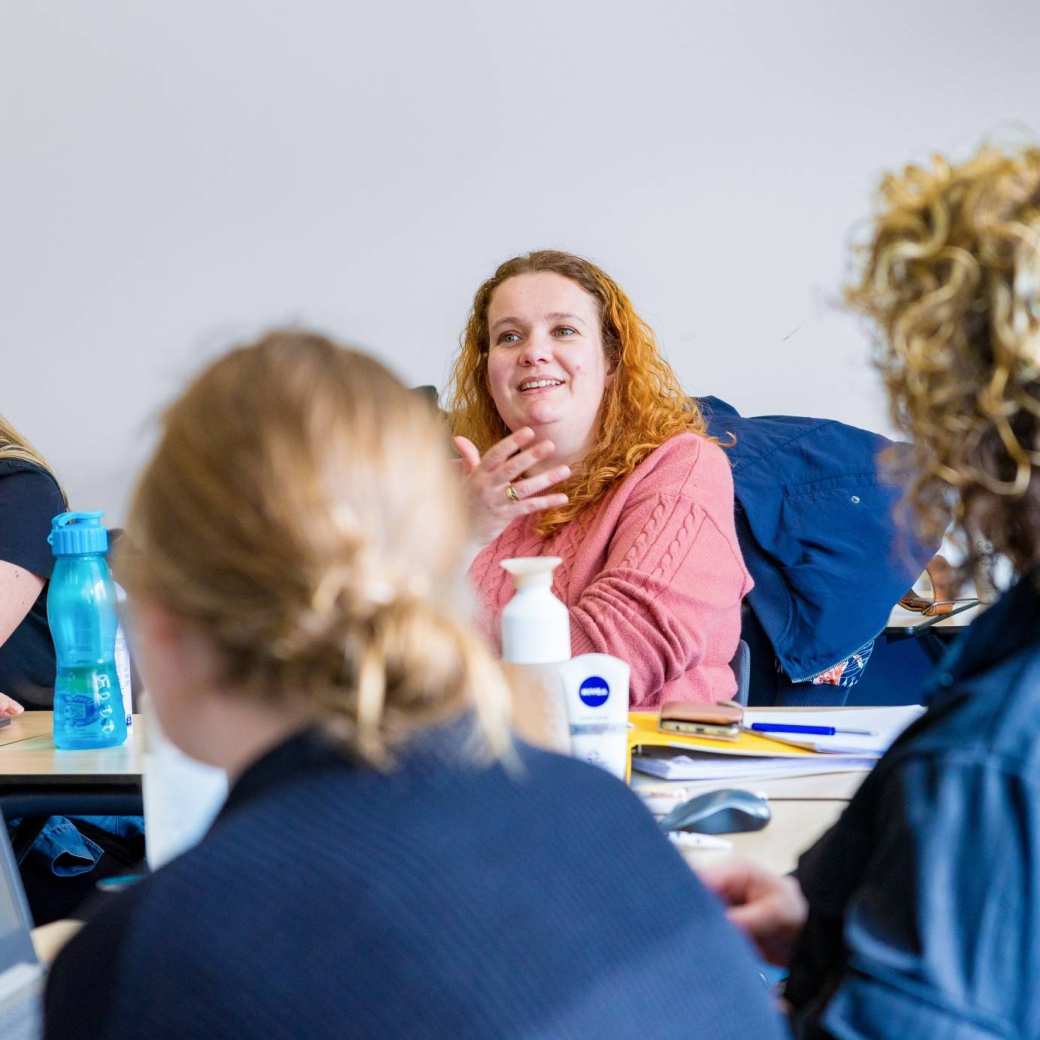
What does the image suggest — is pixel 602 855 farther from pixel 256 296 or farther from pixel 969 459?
pixel 256 296

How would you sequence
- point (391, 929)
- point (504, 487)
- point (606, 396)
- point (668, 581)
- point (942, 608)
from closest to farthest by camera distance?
point (391, 929), point (668, 581), point (504, 487), point (606, 396), point (942, 608)

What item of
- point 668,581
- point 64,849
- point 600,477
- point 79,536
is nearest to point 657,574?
point 668,581

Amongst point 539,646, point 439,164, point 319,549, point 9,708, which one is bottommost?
point 9,708

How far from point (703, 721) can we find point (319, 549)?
37.6 inches

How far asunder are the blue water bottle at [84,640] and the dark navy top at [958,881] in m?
1.15

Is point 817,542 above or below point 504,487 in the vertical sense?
below

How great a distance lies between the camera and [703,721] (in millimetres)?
1432

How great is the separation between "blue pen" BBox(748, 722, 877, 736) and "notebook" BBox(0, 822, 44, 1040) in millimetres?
869

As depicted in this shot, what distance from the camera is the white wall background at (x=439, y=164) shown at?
2961 mm

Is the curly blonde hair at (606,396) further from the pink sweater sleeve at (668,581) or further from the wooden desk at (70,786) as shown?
the wooden desk at (70,786)

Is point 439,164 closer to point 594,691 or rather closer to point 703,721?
point 703,721

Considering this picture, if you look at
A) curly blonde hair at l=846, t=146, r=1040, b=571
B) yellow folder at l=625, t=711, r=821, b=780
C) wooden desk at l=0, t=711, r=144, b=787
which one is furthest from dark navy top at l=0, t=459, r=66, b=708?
curly blonde hair at l=846, t=146, r=1040, b=571

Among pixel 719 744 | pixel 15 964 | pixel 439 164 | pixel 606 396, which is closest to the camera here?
pixel 15 964

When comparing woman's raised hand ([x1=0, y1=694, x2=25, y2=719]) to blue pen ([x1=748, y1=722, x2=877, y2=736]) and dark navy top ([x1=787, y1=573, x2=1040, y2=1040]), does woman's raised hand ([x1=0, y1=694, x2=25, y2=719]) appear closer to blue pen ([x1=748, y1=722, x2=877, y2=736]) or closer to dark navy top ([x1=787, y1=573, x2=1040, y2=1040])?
blue pen ([x1=748, y1=722, x2=877, y2=736])
